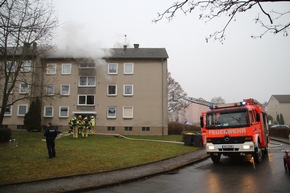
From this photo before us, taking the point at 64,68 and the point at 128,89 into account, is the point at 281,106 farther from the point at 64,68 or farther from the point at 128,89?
the point at 64,68

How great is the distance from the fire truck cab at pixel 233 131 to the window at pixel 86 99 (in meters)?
21.5

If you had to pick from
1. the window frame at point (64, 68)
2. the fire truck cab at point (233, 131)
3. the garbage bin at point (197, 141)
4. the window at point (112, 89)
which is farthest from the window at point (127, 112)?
the fire truck cab at point (233, 131)

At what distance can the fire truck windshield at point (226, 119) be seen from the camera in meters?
10.9

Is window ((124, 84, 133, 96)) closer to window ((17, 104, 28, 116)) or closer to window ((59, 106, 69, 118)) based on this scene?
window ((59, 106, 69, 118))

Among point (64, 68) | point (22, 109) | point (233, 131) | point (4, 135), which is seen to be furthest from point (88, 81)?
point (233, 131)

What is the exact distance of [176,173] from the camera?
9.71 m

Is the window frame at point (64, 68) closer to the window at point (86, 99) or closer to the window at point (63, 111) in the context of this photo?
the window at point (86, 99)

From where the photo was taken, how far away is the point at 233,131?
35.3 feet

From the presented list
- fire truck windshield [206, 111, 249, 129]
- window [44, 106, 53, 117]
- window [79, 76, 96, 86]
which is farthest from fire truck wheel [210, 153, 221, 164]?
window [44, 106, 53, 117]

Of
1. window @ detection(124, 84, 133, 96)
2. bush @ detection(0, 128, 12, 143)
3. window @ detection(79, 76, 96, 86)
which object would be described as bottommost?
bush @ detection(0, 128, 12, 143)

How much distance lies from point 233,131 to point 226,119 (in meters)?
0.73

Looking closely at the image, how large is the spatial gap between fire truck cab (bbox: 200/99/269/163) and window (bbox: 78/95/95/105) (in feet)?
70.6

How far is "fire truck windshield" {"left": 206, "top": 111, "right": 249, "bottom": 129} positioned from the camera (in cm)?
1086

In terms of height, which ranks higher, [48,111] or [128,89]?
[128,89]
